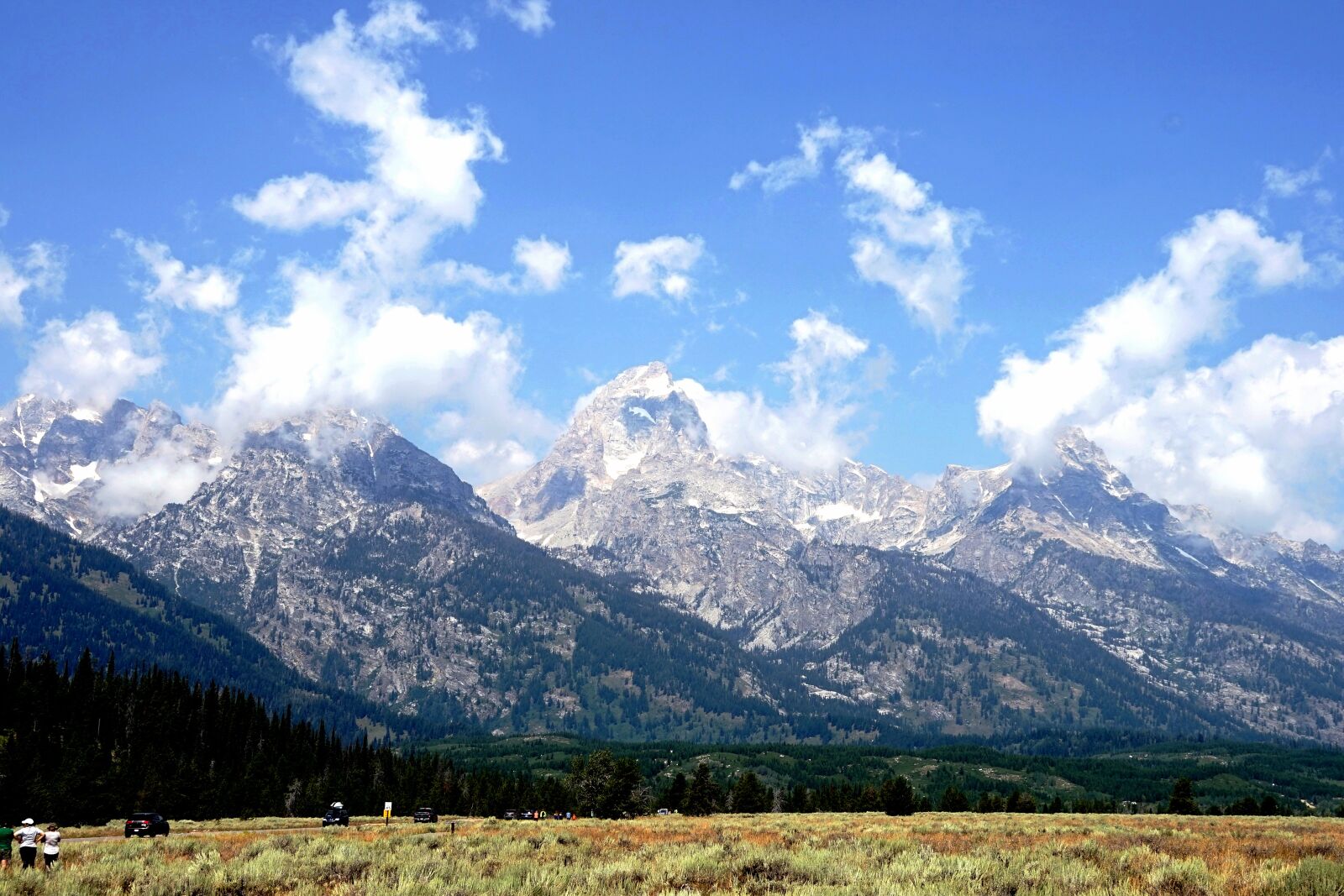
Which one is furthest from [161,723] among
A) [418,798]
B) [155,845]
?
[155,845]

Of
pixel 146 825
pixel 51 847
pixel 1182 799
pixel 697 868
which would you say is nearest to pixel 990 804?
pixel 1182 799

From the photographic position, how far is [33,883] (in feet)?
66.3

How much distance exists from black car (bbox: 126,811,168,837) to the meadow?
23581mm

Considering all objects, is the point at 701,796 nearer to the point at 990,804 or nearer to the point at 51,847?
the point at 990,804

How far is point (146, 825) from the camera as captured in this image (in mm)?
55250

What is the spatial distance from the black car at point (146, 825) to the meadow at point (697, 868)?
23581 mm

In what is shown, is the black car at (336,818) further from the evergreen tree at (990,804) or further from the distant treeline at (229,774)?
the evergreen tree at (990,804)

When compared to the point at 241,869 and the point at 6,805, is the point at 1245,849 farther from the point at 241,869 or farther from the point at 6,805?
the point at 6,805

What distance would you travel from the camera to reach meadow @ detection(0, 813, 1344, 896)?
19203 millimetres

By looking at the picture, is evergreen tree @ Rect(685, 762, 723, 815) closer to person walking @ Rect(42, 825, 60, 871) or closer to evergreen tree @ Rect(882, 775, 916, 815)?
evergreen tree @ Rect(882, 775, 916, 815)

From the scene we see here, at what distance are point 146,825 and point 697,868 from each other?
1806 inches

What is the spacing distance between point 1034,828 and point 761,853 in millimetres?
25531

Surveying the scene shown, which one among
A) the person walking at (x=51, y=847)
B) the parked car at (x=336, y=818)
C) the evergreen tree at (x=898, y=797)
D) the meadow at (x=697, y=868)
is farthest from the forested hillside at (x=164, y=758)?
the meadow at (x=697, y=868)

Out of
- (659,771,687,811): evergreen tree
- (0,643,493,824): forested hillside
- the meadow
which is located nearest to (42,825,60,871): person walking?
the meadow
